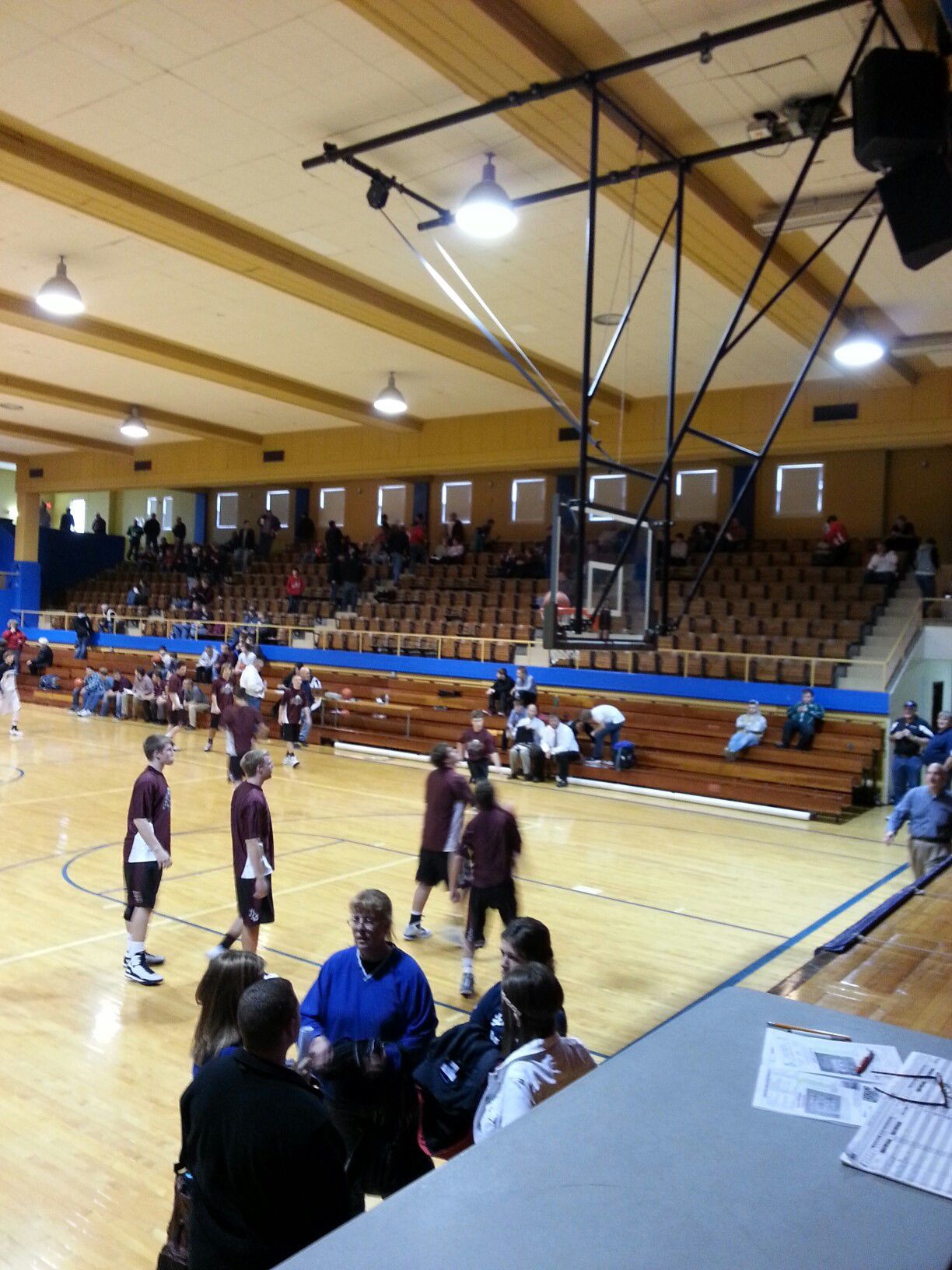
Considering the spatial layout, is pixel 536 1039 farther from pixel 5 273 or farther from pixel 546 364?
pixel 546 364

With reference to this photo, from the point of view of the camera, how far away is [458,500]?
25.3 meters

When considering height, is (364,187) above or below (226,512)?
above

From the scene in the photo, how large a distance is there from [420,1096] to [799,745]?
12180 millimetres

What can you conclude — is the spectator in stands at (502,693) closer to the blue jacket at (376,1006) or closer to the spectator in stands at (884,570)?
the spectator in stands at (884,570)

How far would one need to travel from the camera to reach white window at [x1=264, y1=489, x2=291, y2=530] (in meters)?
28.6

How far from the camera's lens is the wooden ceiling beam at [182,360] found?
14422 mm

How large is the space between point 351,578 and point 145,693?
5209 millimetres

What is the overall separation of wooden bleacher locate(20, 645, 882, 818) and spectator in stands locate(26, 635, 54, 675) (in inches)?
326

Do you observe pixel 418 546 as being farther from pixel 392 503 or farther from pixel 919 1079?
pixel 919 1079

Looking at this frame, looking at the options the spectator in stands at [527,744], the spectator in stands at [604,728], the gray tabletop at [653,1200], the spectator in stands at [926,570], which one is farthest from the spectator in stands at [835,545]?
the gray tabletop at [653,1200]

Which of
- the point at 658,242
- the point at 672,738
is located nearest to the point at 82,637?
the point at 672,738

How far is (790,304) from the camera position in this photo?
1213 cm

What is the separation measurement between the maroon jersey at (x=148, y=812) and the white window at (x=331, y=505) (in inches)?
848

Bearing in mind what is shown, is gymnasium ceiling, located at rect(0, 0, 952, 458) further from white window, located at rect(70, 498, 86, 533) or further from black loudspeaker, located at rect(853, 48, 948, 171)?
white window, located at rect(70, 498, 86, 533)
